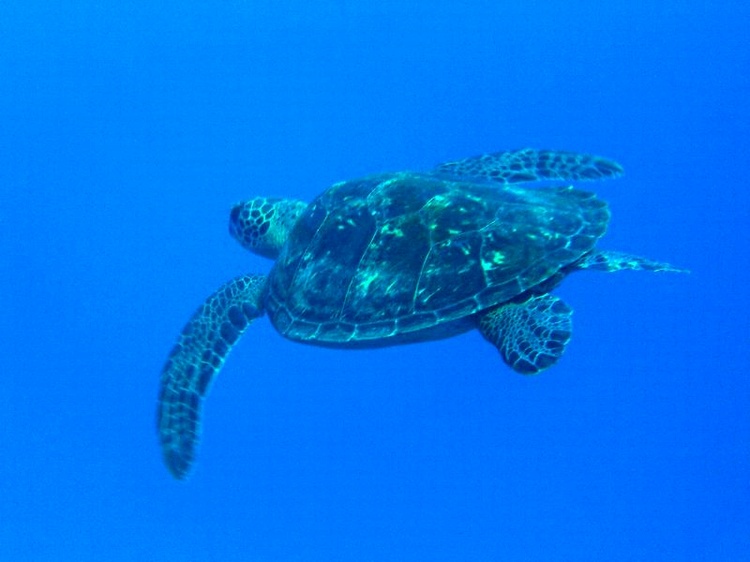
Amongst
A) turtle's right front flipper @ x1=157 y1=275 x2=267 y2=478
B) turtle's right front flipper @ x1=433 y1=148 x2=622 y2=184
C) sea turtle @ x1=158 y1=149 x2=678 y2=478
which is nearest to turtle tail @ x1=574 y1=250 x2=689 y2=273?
sea turtle @ x1=158 y1=149 x2=678 y2=478

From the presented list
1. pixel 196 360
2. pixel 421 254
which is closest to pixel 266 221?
pixel 196 360

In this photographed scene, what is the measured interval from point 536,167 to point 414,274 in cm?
264

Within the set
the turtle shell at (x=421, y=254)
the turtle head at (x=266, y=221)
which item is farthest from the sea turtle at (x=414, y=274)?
the turtle head at (x=266, y=221)

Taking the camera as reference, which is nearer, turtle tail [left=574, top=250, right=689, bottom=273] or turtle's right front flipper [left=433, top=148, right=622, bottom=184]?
turtle tail [left=574, top=250, right=689, bottom=273]

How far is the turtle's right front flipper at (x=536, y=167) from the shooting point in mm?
7113

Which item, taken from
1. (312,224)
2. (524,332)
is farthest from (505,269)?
(312,224)

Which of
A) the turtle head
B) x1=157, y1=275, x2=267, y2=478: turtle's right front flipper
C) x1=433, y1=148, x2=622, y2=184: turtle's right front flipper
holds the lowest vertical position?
x1=157, y1=275, x2=267, y2=478: turtle's right front flipper

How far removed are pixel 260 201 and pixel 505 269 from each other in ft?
11.7

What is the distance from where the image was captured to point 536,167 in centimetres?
736

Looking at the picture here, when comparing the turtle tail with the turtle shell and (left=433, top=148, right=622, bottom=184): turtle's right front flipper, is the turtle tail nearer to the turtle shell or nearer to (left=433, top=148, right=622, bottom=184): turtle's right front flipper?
the turtle shell

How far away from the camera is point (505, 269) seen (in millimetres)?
5227

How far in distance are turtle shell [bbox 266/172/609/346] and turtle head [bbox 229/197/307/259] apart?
1.23 metres

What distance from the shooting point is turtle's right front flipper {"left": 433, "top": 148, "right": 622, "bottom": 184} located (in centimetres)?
711

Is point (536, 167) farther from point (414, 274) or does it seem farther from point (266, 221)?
point (266, 221)
